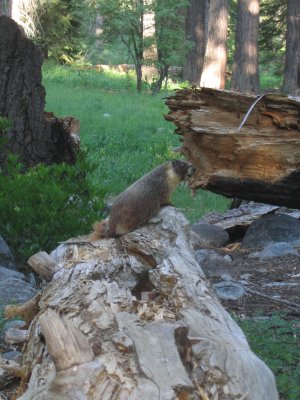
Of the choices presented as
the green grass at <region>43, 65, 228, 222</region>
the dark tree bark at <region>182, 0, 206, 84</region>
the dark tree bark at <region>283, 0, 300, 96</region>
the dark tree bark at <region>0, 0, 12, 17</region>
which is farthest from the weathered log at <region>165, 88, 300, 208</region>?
the dark tree bark at <region>182, 0, 206, 84</region>

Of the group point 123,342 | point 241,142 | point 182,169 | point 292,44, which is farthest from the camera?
point 292,44

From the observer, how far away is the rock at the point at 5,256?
690 centimetres

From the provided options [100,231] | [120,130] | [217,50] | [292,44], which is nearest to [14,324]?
[100,231]

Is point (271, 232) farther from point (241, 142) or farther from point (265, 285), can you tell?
point (265, 285)

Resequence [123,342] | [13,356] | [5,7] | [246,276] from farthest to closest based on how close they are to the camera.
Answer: [5,7] → [246,276] → [13,356] → [123,342]

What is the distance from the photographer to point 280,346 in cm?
475

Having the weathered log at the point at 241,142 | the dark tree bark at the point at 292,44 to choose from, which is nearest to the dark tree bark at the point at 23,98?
the weathered log at the point at 241,142

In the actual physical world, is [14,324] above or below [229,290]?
above

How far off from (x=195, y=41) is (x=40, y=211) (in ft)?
76.8

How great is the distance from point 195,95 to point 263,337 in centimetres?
336

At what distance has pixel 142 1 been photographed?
83.6 feet

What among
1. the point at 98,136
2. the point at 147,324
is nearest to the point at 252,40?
the point at 98,136

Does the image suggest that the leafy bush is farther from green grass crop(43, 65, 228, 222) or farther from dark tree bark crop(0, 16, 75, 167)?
dark tree bark crop(0, 16, 75, 167)

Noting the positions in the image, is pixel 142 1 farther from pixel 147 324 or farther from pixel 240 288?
pixel 147 324
